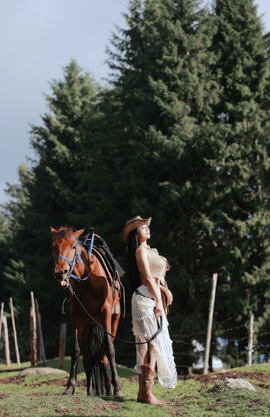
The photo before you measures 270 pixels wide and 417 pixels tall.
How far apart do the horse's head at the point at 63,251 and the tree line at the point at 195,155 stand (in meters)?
9.54

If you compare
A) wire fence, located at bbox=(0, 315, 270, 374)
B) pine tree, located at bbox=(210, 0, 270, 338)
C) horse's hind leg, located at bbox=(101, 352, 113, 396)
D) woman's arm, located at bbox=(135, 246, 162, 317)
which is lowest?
→ wire fence, located at bbox=(0, 315, 270, 374)

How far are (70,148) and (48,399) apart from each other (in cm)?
2143

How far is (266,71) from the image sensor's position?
16.9m

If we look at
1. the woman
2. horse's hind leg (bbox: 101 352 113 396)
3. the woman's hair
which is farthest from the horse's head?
horse's hind leg (bbox: 101 352 113 396)

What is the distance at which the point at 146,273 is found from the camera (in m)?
5.15

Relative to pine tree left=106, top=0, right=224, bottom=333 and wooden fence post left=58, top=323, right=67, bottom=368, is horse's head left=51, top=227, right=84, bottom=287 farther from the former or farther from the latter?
pine tree left=106, top=0, right=224, bottom=333

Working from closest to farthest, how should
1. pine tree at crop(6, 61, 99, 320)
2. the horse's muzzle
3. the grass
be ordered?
the grass
the horse's muzzle
pine tree at crop(6, 61, 99, 320)

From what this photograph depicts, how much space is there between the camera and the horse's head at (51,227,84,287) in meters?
5.43

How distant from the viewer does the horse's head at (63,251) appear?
17.8 ft

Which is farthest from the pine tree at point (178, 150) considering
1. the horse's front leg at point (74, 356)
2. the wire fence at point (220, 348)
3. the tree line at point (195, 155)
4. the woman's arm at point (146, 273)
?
the woman's arm at point (146, 273)

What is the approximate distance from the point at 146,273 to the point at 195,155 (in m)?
11.4

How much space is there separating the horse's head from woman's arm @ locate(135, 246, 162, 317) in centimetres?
96

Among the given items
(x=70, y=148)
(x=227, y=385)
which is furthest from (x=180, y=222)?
(x=70, y=148)

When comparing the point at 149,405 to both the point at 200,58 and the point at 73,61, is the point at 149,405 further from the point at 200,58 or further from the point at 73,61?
the point at 73,61
